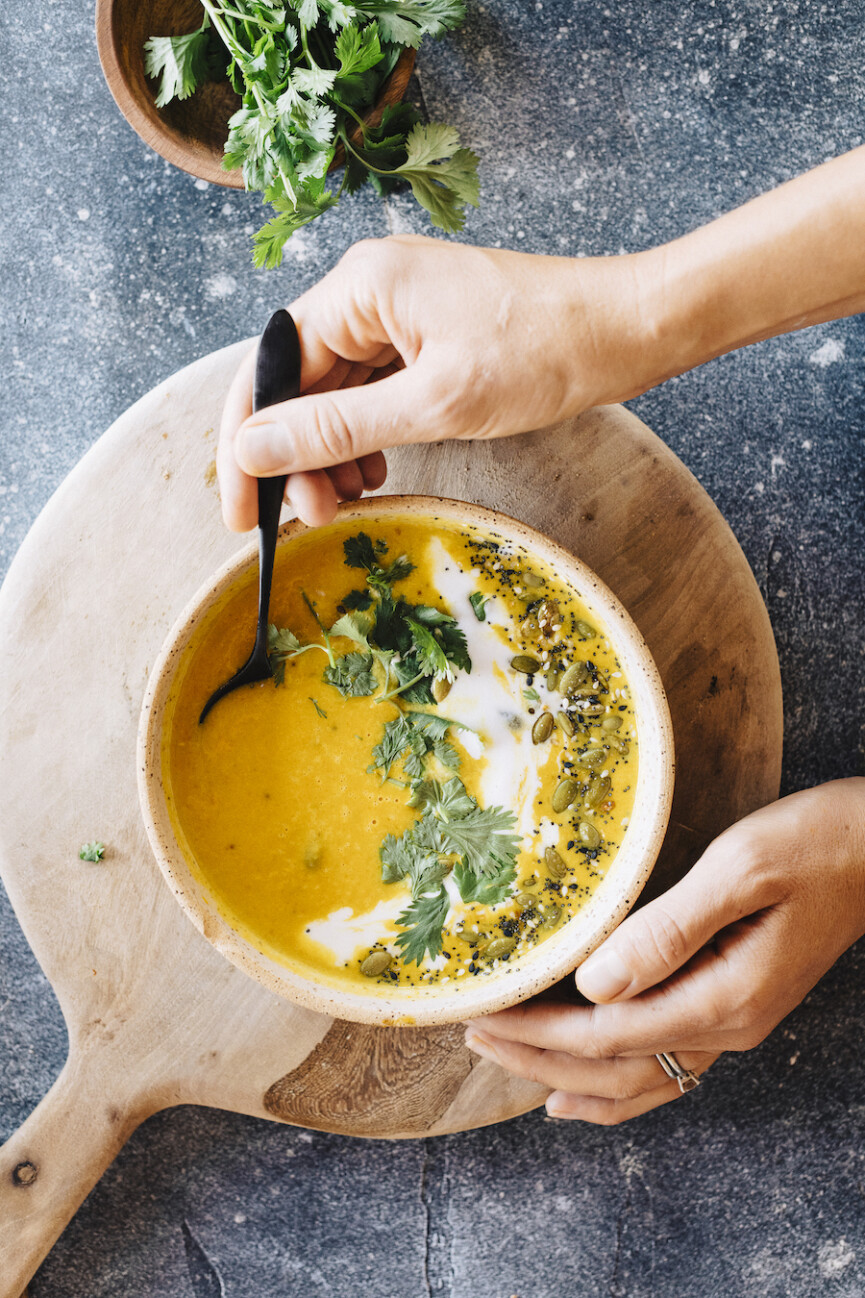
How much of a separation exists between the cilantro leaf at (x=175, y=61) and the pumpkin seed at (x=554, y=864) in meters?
1.64

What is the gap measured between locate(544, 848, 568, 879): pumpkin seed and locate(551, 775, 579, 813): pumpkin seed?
8 cm

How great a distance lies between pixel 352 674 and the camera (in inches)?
61.7

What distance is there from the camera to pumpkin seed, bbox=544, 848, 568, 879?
161 centimetres

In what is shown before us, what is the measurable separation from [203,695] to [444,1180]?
1.32 meters

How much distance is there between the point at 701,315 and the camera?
145 cm

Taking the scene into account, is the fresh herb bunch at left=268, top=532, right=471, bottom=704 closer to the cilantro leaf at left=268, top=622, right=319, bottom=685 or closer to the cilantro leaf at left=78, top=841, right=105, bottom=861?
the cilantro leaf at left=268, top=622, right=319, bottom=685

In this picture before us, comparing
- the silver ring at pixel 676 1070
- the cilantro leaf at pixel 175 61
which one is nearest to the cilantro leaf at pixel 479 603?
the silver ring at pixel 676 1070

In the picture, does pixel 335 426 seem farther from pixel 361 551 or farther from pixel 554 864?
pixel 554 864

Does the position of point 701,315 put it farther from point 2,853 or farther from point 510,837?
point 2,853

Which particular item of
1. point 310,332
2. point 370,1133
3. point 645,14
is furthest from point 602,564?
point 645,14

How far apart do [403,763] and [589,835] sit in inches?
14.3

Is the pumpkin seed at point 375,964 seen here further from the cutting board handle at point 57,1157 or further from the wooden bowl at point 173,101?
the wooden bowl at point 173,101

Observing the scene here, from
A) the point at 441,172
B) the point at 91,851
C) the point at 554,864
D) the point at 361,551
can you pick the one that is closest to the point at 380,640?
the point at 361,551

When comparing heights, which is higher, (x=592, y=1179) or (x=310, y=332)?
(x=310, y=332)
